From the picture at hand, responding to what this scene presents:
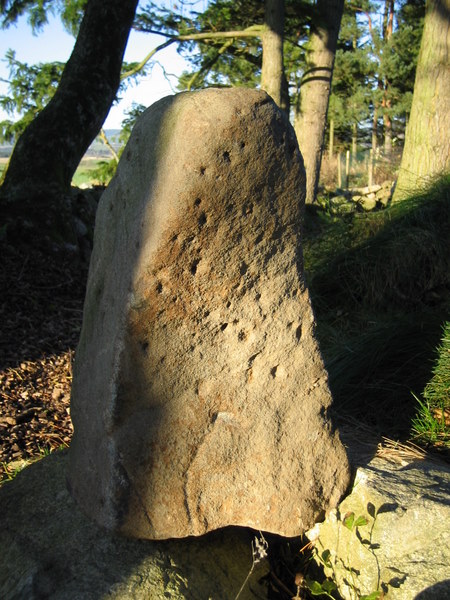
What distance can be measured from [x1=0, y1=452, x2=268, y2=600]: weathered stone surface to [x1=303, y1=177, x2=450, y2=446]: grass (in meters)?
1.18

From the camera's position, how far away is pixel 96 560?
75.4 inches

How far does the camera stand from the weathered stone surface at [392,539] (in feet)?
6.31

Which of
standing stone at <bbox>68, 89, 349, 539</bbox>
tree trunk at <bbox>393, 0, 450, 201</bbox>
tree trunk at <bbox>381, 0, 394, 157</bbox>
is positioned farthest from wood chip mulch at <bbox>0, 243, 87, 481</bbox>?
tree trunk at <bbox>381, 0, 394, 157</bbox>

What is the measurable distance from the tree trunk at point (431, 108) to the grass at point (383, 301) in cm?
81

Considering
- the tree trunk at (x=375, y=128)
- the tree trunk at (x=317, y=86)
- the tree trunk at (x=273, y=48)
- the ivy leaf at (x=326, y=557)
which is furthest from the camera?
the tree trunk at (x=375, y=128)

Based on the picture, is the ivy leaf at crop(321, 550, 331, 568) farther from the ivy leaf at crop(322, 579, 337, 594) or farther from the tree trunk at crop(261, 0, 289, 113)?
the tree trunk at crop(261, 0, 289, 113)

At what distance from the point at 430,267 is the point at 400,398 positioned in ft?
4.76

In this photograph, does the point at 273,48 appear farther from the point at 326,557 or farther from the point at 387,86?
the point at 387,86

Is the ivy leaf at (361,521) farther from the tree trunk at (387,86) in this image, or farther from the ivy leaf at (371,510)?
the tree trunk at (387,86)

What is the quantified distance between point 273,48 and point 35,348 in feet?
22.9

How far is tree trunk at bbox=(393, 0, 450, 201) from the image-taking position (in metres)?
5.88

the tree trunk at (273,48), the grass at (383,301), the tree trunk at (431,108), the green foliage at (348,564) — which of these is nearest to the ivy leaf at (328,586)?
the green foliage at (348,564)

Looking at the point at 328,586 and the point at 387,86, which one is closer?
the point at 328,586

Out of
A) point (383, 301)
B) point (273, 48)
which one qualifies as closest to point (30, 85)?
point (273, 48)
